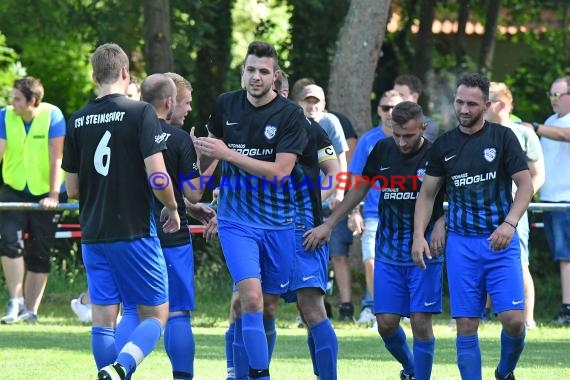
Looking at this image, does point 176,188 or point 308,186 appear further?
point 308,186

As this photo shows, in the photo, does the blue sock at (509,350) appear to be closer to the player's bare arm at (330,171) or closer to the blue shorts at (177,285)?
the player's bare arm at (330,171)

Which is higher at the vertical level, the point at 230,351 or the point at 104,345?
the point at 104,345

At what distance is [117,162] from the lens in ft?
26.1

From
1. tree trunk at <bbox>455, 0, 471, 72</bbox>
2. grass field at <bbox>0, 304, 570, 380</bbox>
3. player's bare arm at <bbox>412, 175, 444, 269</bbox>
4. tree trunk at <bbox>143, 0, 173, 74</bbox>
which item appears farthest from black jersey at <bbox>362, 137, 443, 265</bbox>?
tree trunk at <bbox>455, 0, 471, 72</bbox>

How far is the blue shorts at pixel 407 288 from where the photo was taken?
918 centimetres

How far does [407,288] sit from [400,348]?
1.54 feet

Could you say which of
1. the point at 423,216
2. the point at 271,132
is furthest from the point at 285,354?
the point at 271,132

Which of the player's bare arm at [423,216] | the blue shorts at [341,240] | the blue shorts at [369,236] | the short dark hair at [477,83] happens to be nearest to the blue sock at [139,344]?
the player's bare arm at [423,216]

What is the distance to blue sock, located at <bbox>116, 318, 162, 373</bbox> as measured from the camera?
778 centimetres

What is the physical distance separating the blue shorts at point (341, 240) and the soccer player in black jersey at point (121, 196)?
19.3 ft

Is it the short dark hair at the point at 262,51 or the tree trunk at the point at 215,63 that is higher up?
the tree trunk at the point at 215,63

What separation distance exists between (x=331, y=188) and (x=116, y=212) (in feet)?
7.82

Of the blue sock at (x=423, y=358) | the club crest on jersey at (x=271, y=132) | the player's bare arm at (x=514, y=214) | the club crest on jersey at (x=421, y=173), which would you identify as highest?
the club crest on jersey at (x=271, y=132)

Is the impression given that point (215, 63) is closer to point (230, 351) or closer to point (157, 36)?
point (157, 36)
